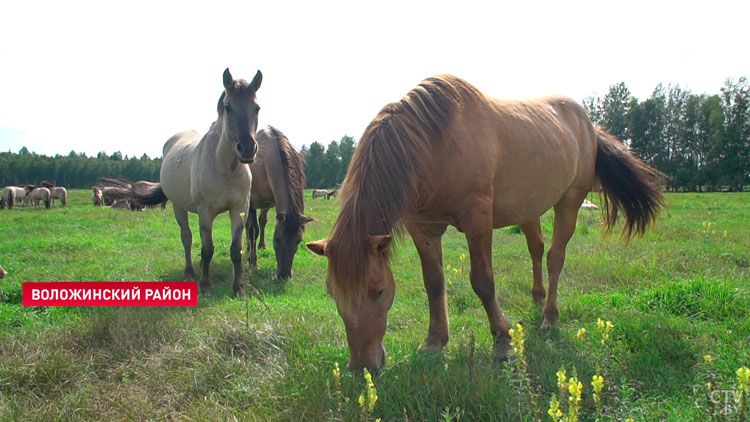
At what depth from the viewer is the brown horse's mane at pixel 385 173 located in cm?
245

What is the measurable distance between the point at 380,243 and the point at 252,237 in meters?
6.04

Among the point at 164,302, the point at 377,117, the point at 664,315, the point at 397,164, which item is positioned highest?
the point at 377,117

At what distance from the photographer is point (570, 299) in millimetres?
4422

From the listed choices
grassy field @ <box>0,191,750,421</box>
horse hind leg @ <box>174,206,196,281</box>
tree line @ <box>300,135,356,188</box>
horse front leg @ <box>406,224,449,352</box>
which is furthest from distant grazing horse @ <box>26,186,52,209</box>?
tree line @ <box>300,135,356,188</box>

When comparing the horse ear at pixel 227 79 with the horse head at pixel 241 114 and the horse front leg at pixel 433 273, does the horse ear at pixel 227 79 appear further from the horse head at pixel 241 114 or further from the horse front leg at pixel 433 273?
the horse front leg at pixel 433 273

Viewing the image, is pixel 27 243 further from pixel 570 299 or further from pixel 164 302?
pixel 570 299

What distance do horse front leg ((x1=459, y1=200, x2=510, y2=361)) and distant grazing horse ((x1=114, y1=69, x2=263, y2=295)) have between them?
2.70 metres

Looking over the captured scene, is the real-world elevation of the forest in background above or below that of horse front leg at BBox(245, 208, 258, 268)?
above

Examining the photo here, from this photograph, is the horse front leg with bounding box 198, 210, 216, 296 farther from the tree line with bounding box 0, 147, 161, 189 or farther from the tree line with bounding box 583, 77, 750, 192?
the tree line with bounding box 0, 147, 161, 189

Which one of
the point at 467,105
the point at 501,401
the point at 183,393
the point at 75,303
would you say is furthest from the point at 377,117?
the point at 75,303

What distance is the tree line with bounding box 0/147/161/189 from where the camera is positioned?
235 feet

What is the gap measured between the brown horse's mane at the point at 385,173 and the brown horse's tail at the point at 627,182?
2695mm

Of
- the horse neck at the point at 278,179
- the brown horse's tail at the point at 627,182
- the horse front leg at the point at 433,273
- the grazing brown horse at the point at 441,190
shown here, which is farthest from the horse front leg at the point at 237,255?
the brown horse's tail at the point at 627,182

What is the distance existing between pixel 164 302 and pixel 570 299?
4.65 meters
